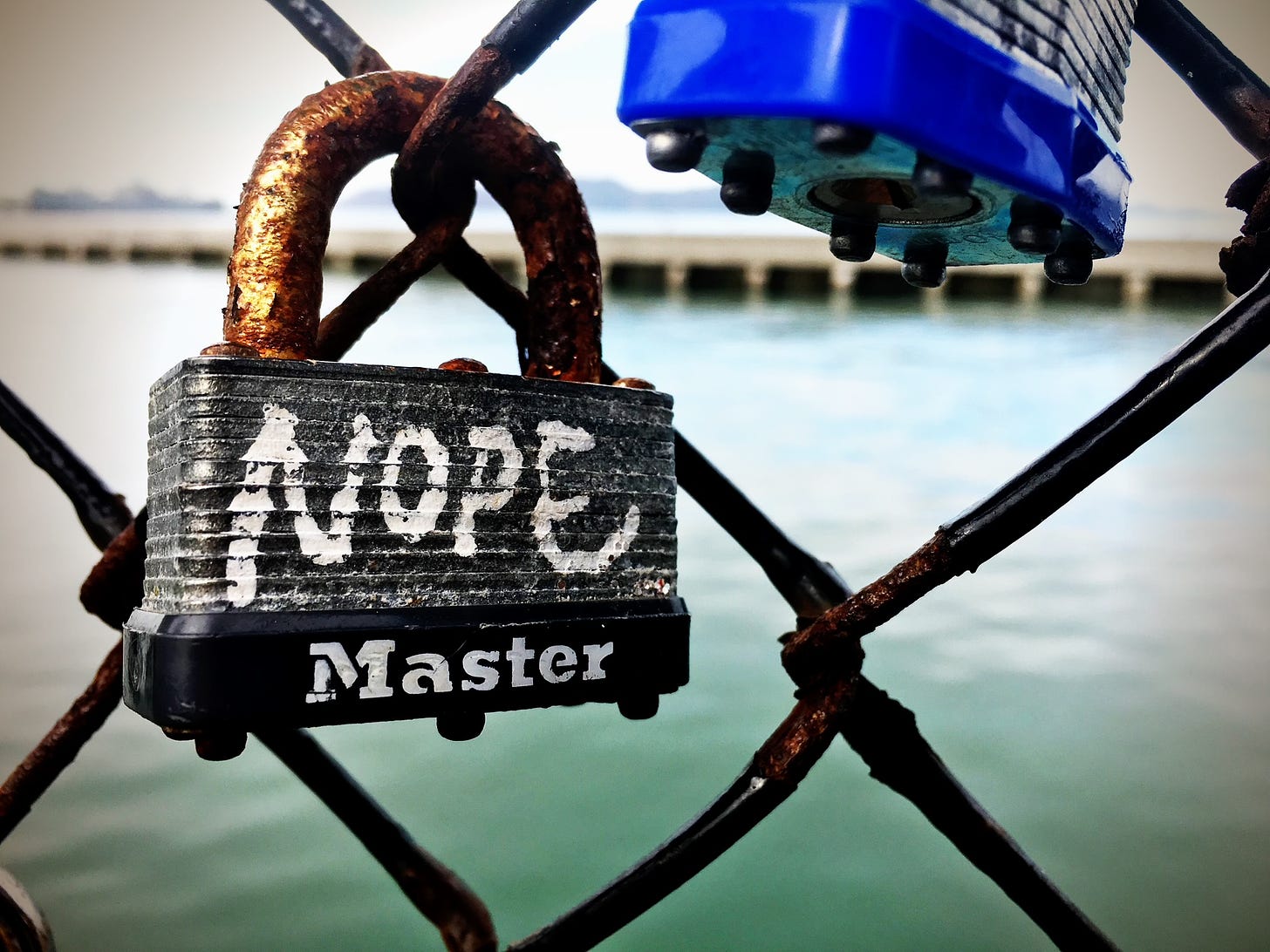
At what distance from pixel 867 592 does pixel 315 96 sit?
0.62 meters

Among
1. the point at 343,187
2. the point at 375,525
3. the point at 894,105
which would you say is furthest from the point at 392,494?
the point at 894,105

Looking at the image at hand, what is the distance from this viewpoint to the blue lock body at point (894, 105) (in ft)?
1.86

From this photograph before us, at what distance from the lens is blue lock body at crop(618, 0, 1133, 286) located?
57cm

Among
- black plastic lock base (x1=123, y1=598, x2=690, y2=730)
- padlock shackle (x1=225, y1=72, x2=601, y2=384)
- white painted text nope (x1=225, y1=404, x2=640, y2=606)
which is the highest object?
padlock shackle (x1=225, y1=72, x2=601, y2=384)

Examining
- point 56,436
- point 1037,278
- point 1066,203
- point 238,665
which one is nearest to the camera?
point 1066,203

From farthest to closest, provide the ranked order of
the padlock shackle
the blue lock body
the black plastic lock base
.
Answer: the padlock shackle → the black plastic lock base → the blue lock body

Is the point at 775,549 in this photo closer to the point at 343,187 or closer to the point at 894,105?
the point at 343,187

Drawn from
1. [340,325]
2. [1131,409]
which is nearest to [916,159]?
[1131,409]

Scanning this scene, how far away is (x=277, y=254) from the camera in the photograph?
3.04ft

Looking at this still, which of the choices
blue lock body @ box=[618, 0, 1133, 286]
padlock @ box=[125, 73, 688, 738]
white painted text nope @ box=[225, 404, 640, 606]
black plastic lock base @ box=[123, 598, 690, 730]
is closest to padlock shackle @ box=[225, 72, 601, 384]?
padlock @ box=[125, 73, 688, 738]

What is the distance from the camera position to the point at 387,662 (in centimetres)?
86

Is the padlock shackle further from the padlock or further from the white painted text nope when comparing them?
the white painted text nope

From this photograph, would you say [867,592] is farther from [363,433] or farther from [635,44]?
[635,44]

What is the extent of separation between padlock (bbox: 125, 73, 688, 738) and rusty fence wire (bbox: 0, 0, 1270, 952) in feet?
0.27
